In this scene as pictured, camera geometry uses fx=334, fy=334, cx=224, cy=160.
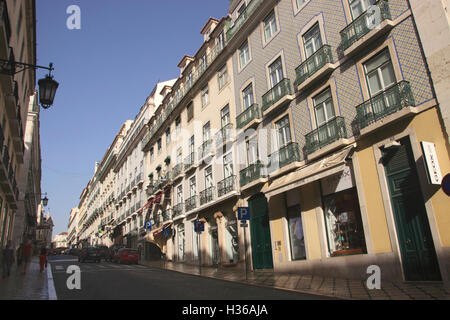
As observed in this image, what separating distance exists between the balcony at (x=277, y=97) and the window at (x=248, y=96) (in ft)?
6.45

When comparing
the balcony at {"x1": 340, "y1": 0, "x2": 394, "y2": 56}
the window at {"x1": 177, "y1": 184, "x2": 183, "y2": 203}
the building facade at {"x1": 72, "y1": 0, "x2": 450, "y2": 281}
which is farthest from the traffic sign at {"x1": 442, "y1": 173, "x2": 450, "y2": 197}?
the window at {"x1": 177, "y1": 184, "x2": 183, "y2": 203}

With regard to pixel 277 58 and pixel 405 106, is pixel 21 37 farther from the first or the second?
pixel 405 106

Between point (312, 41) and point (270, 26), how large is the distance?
4242 mm

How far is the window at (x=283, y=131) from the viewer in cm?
1597

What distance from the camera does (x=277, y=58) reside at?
17203mm

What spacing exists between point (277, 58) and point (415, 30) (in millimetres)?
7575

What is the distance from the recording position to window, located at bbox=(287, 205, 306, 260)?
14358 millimetres

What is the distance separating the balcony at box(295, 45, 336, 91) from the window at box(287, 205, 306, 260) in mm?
5499

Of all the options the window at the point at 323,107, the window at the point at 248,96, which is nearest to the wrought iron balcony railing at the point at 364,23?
the window at the point at 323,107

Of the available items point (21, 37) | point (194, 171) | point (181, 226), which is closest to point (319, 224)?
point (194, 171)

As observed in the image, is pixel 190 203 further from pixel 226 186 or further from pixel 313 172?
pixel 313 172

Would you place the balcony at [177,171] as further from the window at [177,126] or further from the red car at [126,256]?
the red car at [126,256]

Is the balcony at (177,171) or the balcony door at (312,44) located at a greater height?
the balcony door at (312,44)

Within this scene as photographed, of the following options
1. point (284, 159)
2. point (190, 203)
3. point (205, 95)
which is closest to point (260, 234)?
point (284, 159)
